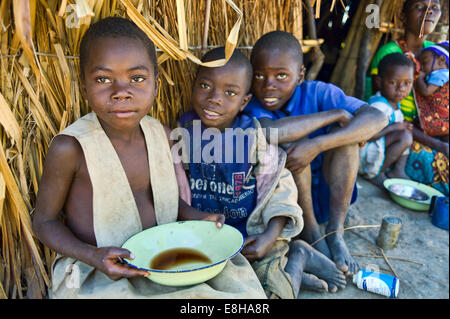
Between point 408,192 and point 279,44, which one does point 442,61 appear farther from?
point 279,44

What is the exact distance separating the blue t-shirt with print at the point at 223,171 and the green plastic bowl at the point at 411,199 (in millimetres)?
1396

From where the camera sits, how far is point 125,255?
1.09m

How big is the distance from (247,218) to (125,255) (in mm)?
733

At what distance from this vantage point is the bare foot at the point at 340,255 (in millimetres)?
1775

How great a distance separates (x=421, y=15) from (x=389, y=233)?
6.13 feet

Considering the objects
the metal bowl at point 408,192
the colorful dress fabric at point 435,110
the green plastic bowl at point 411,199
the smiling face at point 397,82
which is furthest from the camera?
the colorful dress fabric at point 435,110

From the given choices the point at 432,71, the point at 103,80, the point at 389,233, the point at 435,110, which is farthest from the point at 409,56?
the point at 103,80

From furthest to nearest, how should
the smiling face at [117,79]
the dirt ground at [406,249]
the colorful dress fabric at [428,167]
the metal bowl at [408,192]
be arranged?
the colorful dress fabric at [428,167] → the metal bowl at [408,192] → the dirt ground at [406,249] → the smiling face at [117,79]

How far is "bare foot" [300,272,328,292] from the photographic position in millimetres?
1650

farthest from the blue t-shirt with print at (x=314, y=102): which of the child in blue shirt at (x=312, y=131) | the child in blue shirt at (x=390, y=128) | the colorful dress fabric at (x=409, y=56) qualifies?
the colorful dress fabric at (x=409, y=56)

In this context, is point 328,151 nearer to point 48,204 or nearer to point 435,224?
point 435,224

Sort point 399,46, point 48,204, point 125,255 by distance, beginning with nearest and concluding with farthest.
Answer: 1. point 125,255
2. point 48,204
3. point 399,46

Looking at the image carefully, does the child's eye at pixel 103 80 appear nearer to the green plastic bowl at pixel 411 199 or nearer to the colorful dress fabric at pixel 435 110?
the green plastic bowl at pixel 411 199

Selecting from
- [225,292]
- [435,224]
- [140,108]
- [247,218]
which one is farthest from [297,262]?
[435,224]
